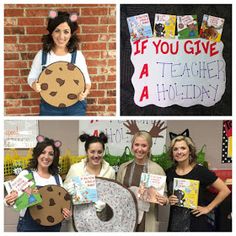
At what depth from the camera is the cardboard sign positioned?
8.64 ft

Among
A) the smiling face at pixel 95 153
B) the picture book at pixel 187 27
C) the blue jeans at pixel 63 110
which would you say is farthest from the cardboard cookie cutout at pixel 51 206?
the picture book at pixel 187 27

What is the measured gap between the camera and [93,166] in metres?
2.41

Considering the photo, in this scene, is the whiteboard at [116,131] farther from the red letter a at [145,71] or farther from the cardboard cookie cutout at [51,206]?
the cardboard cookie cutout at [51,206]

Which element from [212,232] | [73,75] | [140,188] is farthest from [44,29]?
[212,232]

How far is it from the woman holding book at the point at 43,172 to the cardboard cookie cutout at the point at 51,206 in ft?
0.09

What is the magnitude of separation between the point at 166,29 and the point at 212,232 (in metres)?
1.22

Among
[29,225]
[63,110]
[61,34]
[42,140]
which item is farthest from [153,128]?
[29,225]

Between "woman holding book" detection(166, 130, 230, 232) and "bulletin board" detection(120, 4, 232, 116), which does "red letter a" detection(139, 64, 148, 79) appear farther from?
"woman holding book" detection(166, 130, 230, 232)

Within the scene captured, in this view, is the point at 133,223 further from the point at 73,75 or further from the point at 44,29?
the point at 44,29

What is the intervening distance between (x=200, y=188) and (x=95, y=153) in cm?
61

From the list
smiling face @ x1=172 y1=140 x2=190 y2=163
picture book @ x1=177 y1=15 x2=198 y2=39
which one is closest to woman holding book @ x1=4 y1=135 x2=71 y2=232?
smiling face @ x1=172 y1=140 x2=190 y2=163

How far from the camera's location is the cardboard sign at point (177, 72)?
2633mm

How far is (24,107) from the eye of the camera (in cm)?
271

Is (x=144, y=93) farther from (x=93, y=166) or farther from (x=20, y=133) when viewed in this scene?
(x=20, y=133)
